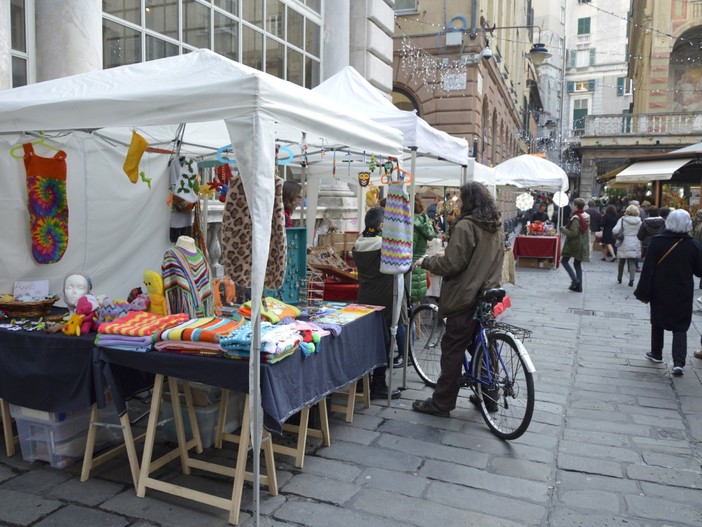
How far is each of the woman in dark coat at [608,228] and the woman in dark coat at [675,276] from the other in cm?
1153

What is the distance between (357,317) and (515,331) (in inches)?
45.5

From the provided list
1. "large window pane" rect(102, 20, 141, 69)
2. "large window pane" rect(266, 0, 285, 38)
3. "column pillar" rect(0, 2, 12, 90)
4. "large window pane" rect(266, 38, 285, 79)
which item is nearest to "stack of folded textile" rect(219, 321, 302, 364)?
"column pillar" rect(0, 2, 12, 90)

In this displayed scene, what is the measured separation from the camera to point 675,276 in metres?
6.16

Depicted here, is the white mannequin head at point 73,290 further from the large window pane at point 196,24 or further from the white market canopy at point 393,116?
the large window pane at point 196,24

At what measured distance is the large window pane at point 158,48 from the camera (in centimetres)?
677

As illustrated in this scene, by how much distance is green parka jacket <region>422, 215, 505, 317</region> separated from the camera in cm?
453

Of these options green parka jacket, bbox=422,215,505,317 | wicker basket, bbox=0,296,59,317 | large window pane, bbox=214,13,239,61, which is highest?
large window pane, bbox=214,13,239,61

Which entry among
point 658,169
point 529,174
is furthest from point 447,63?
point 658,169

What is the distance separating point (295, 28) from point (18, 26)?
516 cm

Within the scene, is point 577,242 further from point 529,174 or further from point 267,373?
point 267,373

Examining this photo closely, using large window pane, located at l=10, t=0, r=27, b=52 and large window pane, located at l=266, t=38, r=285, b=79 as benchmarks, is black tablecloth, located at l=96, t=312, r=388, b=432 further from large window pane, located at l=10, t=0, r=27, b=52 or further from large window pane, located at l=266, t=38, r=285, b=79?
large window pane, located at l=266, t=38, r=285, b=79

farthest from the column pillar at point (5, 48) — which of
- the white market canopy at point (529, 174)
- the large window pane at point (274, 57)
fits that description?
the white market canopy at point (529, 174)

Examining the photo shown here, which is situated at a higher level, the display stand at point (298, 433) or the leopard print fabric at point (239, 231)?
the leopard print fabric at point (239, 231)

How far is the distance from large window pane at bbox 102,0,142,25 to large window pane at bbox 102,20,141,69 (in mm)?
113
